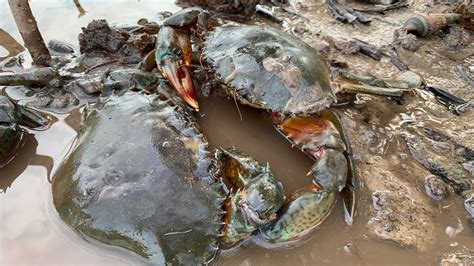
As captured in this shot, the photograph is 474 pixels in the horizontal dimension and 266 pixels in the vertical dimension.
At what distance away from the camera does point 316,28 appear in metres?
4.99

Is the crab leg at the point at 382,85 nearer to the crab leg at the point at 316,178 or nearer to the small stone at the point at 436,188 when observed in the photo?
the crab leg at the point at 316,178

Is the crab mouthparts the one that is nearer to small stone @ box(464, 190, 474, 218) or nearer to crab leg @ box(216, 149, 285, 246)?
crab leg @ box(216, 149, 285, 246)

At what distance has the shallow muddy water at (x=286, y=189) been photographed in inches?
107

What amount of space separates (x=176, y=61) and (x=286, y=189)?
4.64 feet

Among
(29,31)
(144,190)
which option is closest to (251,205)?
(144,190)

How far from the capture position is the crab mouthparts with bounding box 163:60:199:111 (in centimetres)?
359

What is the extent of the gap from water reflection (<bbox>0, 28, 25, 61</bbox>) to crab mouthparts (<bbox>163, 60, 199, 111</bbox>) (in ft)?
5.82

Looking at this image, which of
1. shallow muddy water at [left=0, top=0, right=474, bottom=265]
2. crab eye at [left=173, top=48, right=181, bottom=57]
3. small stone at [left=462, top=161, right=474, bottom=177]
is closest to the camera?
shallow muddy water at [left=0, top=0, right=474, bottom=265]

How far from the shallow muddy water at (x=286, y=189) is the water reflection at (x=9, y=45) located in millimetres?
82

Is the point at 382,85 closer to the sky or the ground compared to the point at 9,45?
closer to the sky

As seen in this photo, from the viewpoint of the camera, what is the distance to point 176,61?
3.74 metres

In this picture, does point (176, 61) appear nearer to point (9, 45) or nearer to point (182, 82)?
point (182, 82)

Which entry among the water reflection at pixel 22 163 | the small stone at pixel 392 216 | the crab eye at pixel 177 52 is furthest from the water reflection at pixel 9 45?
the small stone at pixel 392 216

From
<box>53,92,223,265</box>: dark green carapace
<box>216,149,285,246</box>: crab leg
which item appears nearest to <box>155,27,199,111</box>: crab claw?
<box>53,92,223,265</box>: dark green carapace
